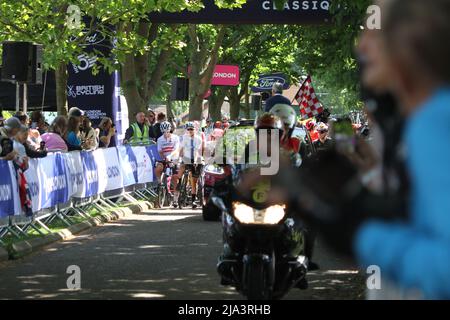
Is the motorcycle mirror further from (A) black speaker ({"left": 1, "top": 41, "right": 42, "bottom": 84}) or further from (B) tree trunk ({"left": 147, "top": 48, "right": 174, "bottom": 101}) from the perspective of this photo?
(B) tree trunk ({"left": 147, "top": 48, "right": 174, "bottom": 101})

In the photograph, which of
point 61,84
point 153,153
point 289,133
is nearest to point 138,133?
point 153,153

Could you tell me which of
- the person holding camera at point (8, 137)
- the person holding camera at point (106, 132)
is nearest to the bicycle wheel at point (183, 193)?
the person holding camera at point (106, 132)

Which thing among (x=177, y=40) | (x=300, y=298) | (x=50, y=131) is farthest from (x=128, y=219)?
(x=300, y=298)

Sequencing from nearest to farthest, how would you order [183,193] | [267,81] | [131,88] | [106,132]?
[106,132], [183,193], [131,88], [267,81]

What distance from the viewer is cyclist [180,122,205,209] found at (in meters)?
24.7

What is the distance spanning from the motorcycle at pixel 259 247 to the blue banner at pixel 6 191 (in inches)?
234

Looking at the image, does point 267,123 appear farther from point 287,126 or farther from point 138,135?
point 138,135

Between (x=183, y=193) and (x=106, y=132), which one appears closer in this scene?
(x=106, y=132)

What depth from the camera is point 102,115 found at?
2619 centimetres

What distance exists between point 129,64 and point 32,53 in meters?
11.9

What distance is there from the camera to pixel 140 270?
1255 centimetres

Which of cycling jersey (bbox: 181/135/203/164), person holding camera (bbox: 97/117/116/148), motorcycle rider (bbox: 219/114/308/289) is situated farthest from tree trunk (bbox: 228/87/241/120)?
motorcycle rider (bbox: 219/114/308/289)

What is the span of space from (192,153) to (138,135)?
161 cm

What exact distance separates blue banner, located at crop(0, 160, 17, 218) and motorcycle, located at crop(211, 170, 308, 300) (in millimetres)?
5948
